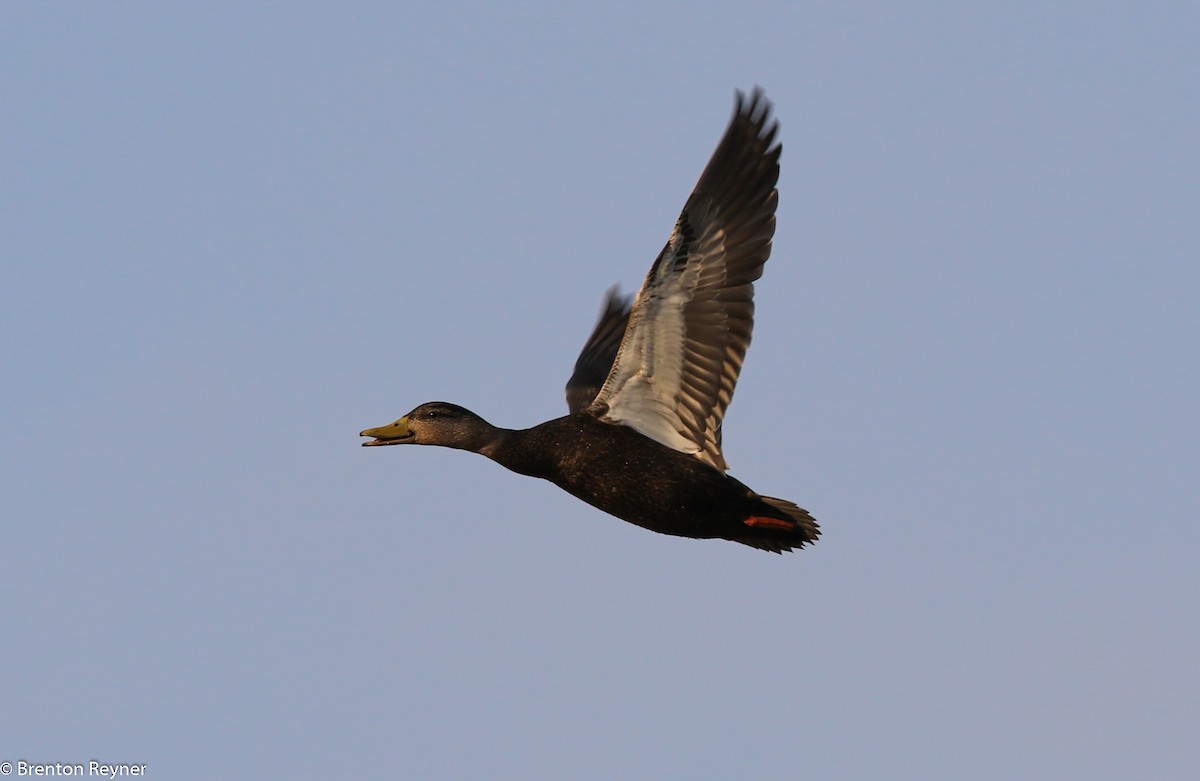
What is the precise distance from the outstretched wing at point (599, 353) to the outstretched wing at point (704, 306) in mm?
1909

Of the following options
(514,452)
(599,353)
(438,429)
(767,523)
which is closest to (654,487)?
(767,523)

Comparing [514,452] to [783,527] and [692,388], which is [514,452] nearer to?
[692,388]

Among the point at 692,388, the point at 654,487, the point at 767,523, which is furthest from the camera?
the point at 692,388

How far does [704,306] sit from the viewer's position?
13242 millimetres

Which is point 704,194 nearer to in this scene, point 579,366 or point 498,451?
point 498,451

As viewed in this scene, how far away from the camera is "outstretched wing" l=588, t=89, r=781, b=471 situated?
13.2 m

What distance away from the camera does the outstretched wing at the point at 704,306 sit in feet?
43.2

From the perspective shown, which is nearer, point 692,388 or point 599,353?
point 692,388

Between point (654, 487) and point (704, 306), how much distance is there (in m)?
1.35

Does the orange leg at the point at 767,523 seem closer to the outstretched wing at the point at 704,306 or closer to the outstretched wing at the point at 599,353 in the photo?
the outstretched wing at the point at 704,306

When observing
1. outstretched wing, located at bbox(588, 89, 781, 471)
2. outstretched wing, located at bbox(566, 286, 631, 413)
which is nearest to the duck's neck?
outstretched wing, located at bbox(588, 89, 781, 471)

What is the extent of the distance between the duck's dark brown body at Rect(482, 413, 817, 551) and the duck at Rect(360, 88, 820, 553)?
1cm

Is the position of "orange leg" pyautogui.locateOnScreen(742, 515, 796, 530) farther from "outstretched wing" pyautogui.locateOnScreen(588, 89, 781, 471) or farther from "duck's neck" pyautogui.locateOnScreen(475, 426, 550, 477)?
"duck's neck" pyautogui.locateOnScreen(475, 426, 550, 477)

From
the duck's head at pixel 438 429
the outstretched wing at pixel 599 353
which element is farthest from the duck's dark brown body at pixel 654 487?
the outstretched wing at pixel 599 353
